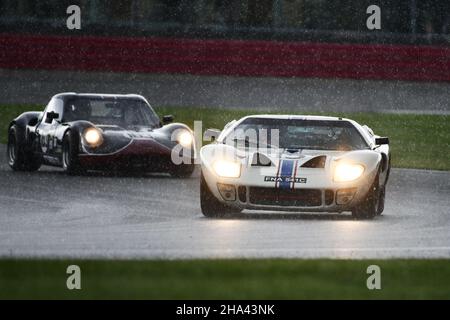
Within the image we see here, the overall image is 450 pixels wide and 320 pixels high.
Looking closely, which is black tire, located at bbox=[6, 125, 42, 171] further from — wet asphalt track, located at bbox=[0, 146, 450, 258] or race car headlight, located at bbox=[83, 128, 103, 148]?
wet asphalt track, located at bbox=[0, 146, 450, 258]

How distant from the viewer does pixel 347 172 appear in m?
13.4

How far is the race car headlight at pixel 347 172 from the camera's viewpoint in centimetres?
1341

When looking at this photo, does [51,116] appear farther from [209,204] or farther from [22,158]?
[209,204]

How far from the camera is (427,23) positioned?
42.2m

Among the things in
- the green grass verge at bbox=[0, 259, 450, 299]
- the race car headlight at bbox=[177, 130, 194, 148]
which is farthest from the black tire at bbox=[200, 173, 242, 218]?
the race car headlight at bbox=[177, 130, 194, 148]

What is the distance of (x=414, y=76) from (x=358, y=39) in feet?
12.7

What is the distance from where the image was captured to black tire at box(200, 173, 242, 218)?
13.6 m

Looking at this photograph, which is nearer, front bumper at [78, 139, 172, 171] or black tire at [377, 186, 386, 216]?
black tire at [377, 186, 386, 216]


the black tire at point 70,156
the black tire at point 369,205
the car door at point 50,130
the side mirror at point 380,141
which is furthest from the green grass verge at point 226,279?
the car door at point 50,130

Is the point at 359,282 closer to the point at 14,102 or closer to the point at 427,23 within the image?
the point at 14,102

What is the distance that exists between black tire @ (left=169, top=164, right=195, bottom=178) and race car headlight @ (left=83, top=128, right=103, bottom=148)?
0.98 meters

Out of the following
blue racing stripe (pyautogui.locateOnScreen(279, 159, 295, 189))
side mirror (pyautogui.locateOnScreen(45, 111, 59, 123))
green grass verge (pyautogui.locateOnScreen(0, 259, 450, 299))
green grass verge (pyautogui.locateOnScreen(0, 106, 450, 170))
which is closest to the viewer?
green grass verge (pyautogui.locateOnScreen(0, 259, 450, 299))

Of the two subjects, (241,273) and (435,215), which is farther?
(435,215)

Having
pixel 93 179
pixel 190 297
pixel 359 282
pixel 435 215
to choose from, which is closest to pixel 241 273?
pixel 359 282
